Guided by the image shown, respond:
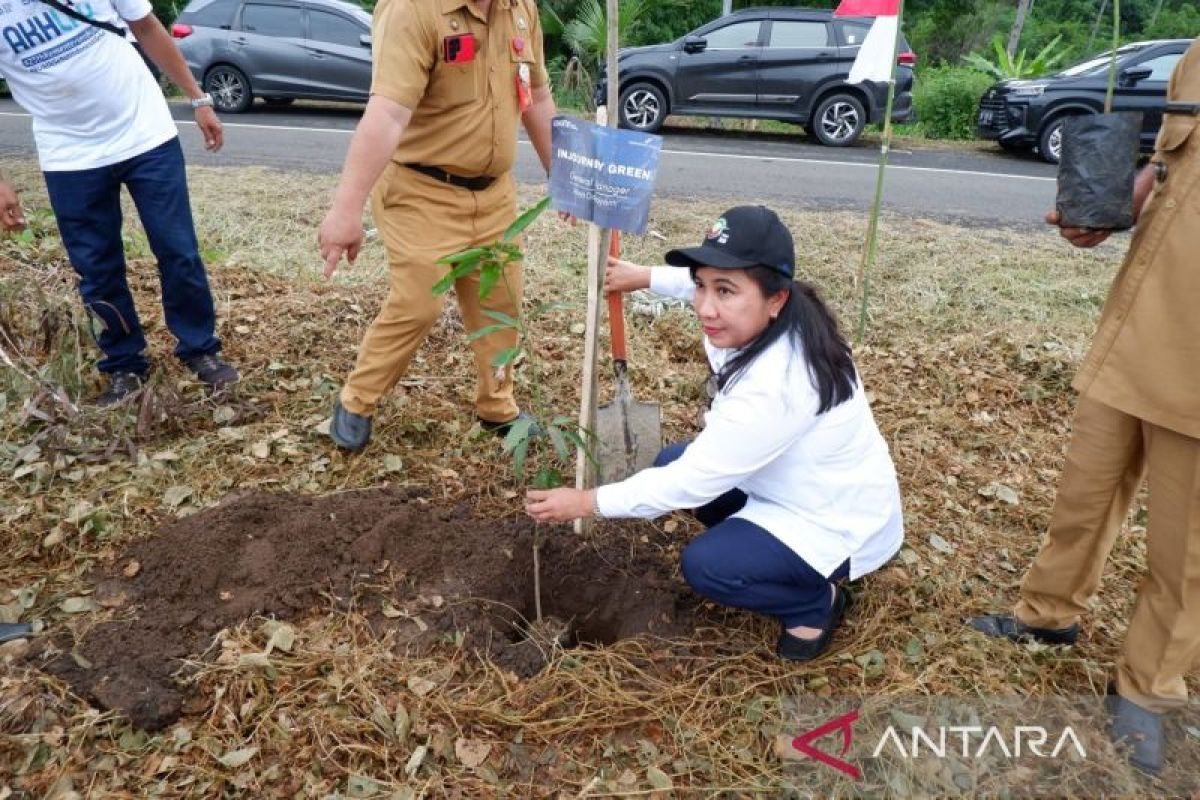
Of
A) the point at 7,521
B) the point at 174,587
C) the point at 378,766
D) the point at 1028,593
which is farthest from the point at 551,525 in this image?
the point at 7,521

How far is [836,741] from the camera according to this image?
1.96 m

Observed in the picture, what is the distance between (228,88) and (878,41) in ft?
31.5

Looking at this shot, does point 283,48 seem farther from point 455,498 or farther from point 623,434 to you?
point 623,434

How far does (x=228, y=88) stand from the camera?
1053 centimetres

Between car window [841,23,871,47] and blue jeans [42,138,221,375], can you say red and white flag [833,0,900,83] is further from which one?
car window [841,23,871,47]

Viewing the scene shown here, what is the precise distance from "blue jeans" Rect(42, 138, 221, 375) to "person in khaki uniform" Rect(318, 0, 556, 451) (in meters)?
0.80

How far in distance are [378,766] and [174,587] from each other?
86cm

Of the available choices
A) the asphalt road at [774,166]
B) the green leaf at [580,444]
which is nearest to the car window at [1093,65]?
the asphalt road at [774,166]

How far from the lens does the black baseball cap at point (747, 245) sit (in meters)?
1.77

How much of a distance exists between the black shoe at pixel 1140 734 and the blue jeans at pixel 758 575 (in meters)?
0.72

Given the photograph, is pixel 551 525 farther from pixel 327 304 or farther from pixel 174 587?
pixel 327 304

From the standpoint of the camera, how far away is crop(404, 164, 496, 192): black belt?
8.30 feet

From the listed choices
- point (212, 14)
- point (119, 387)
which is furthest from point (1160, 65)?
point (212, 14)

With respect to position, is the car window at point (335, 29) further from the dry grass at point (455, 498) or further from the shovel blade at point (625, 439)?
the shovel blade at point (625, 439)
